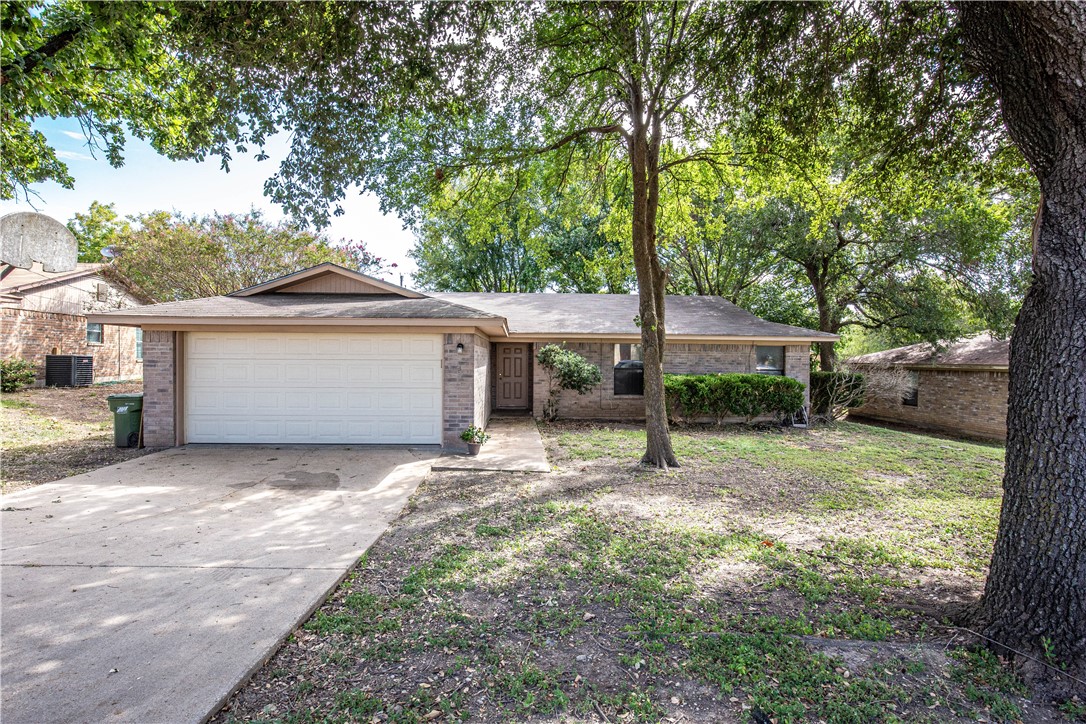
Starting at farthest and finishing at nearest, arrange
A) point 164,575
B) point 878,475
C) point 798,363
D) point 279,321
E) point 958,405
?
point 958,405 < point 798,363 < point 279,321 < point 878,475 < point 164,575

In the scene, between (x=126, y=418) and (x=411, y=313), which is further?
(x=126, y=418)

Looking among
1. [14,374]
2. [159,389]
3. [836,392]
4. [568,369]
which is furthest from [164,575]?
[14,374]

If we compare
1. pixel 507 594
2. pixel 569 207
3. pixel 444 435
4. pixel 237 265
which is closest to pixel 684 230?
pixel 569 207

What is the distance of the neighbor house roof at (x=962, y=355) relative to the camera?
46.7ft

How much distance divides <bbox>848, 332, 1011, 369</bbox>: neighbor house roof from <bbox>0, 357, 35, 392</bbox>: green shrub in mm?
26849

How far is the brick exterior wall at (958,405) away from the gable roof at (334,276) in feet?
52.3

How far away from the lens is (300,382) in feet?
27.9

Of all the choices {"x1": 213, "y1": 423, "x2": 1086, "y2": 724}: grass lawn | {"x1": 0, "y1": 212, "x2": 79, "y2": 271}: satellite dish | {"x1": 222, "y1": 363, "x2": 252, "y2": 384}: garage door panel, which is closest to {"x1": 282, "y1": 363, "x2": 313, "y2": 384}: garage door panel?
{"x1": 222, "y1": 363, "x2": 252, "y2": 384}: garage door panel

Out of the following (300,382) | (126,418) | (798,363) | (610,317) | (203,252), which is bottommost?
(126,418)

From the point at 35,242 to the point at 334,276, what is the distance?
4.86m

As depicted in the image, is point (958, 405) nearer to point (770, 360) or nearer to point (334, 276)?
point (770, 360)

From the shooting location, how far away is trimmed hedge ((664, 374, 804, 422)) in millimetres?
11844

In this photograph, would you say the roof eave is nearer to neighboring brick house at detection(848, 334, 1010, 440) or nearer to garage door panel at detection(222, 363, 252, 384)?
garage door panel at detection(222, 363, 252, 384)

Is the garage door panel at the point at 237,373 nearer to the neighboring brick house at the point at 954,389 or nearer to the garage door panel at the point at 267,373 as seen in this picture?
the garage door panel at the point at 267,373
